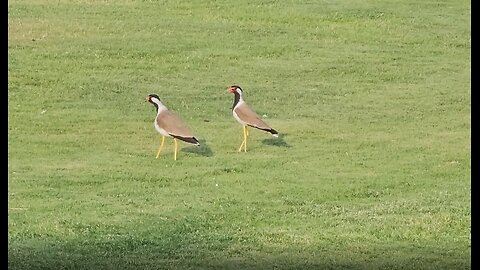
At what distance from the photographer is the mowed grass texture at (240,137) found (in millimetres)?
4570

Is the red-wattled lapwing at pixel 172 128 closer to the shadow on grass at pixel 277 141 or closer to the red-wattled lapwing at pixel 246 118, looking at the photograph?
the red-wattled lapwing at pixel 246 118

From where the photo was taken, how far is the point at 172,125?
6316 mm

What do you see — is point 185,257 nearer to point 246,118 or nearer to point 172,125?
point 172,125

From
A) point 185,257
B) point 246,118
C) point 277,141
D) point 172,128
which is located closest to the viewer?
point 185,257

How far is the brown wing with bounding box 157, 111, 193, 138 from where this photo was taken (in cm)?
626

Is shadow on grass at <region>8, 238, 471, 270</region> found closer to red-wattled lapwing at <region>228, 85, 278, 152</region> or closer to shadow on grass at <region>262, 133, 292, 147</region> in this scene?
red-wattled lapwing at <region>228, 85, 278, 152</region>

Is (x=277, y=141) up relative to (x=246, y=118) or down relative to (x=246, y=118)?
down

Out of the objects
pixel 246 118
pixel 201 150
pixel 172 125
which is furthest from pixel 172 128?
pixel 246 118

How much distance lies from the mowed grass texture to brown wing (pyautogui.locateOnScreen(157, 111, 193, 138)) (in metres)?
0.23

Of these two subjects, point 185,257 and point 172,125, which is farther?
point 172,125

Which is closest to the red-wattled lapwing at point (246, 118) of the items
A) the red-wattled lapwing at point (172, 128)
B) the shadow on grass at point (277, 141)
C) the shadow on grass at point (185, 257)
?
the shadow on grass at point (277, 141)

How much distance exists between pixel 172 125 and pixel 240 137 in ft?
2.50

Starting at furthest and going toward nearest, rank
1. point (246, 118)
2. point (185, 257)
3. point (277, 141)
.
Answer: point (277, 141) → point (246, 118) → point (185, 257)

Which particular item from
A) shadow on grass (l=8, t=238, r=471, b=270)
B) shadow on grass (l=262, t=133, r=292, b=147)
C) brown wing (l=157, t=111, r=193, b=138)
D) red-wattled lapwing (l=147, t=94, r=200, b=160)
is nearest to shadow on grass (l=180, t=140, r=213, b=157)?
red-wattled lapwing (l=147, t=94, r=200, b=160)
